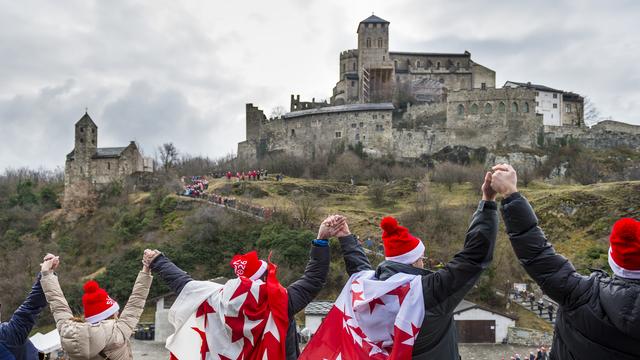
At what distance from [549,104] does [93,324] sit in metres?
65.8

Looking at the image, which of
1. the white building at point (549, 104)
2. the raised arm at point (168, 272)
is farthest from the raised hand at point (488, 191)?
the white building at point (549, 104)

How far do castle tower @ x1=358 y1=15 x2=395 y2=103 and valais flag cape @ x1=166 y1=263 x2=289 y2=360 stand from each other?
6832 cm

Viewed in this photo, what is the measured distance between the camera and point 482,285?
3134 cm

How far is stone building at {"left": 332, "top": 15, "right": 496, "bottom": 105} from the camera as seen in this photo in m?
72.8

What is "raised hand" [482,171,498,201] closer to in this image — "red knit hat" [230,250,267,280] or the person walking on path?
"red knit hat" [230,250,267,280]

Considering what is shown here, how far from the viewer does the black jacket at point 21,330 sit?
5.57m

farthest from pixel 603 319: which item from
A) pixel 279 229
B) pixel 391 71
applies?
pixel 391 71

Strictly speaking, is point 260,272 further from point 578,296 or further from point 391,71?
point 391,71

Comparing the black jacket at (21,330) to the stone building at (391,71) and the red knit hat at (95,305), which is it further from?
the stone building at (391,71)

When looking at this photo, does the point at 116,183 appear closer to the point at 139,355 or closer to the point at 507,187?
the point at 139,355

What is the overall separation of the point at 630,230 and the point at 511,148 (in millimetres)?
59029

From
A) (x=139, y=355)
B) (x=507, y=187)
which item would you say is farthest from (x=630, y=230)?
(x=139, y=355)

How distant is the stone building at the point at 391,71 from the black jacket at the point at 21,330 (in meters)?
66.2

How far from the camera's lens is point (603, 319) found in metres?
3.71
